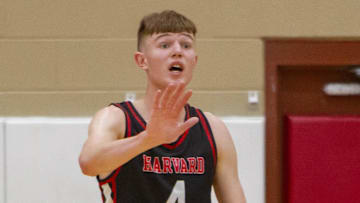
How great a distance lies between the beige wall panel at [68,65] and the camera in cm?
283

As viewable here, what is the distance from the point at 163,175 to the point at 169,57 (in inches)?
16.0

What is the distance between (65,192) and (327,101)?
1.65 metres

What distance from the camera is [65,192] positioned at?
2801 millimetres

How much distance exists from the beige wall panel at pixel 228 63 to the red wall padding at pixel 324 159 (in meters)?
0.36

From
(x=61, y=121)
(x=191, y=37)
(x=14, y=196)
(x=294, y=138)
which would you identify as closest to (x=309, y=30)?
(x=294, y=138)

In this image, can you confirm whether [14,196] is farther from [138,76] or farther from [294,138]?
[294,138]

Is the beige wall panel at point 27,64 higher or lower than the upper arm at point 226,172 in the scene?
higher

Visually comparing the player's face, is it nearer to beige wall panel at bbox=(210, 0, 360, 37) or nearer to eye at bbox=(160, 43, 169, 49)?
eye at bbox=(160, 43, 169, 49)

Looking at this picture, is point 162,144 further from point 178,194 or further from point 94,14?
point 94,14

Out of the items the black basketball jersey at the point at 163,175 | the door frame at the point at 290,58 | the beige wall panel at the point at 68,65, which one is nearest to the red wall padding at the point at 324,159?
the door frame at the point at 290,58

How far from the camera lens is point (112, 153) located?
1.48m

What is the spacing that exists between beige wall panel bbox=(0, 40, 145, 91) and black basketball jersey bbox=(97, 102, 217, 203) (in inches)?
44.6

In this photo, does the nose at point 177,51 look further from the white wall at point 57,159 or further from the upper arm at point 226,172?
the white wall at point 57,159

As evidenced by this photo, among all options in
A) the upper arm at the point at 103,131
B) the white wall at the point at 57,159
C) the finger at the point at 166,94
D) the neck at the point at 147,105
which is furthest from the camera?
the white wall at the point at 57,159
